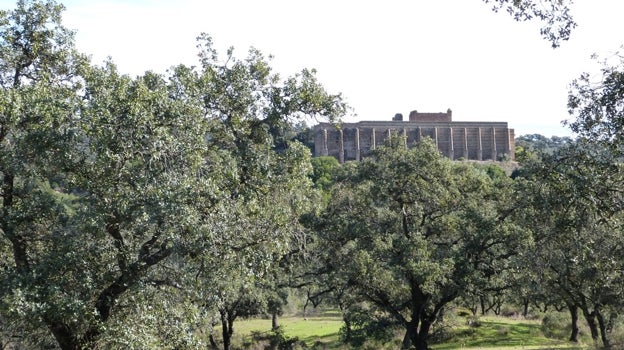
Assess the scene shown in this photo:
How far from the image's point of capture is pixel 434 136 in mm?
105875

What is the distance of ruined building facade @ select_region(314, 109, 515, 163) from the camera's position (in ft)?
343

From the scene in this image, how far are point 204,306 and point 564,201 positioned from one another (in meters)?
6.52

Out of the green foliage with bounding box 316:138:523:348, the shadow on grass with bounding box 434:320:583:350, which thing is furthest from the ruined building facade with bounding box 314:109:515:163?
the green foliage with bounding box 316:138:523:348

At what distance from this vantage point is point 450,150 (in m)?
108

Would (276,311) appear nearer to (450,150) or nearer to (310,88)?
(310,88)

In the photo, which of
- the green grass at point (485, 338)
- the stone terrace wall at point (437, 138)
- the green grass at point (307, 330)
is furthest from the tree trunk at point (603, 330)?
the stone terrace wall at point (437, 138)

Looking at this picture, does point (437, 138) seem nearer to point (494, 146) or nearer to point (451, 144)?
point (451, 144)

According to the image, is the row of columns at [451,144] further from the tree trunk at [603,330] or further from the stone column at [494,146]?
the tree trunk at [603,330]

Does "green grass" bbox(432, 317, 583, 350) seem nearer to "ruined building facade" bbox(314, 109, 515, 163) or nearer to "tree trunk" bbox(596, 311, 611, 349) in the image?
"tree trunk" bbox(596, 311, 611, 349)

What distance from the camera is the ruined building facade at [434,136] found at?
104500mm

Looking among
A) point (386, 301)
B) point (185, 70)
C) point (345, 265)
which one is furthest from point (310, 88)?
point (386, 301)

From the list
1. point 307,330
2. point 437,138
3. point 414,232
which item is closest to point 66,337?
point 414,232

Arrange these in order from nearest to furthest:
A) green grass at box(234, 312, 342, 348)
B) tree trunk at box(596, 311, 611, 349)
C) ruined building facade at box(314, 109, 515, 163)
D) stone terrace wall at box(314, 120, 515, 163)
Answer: tree trunk at box(596, 311, 611, 349) < green grass at box(234, 312, 342, 348) < stone terrace wall at box(314, 120, 515, 163) < ruined building facade at box(314, 109, 515, 163)

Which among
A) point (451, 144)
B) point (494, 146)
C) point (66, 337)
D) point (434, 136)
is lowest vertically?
point (66, 337)
